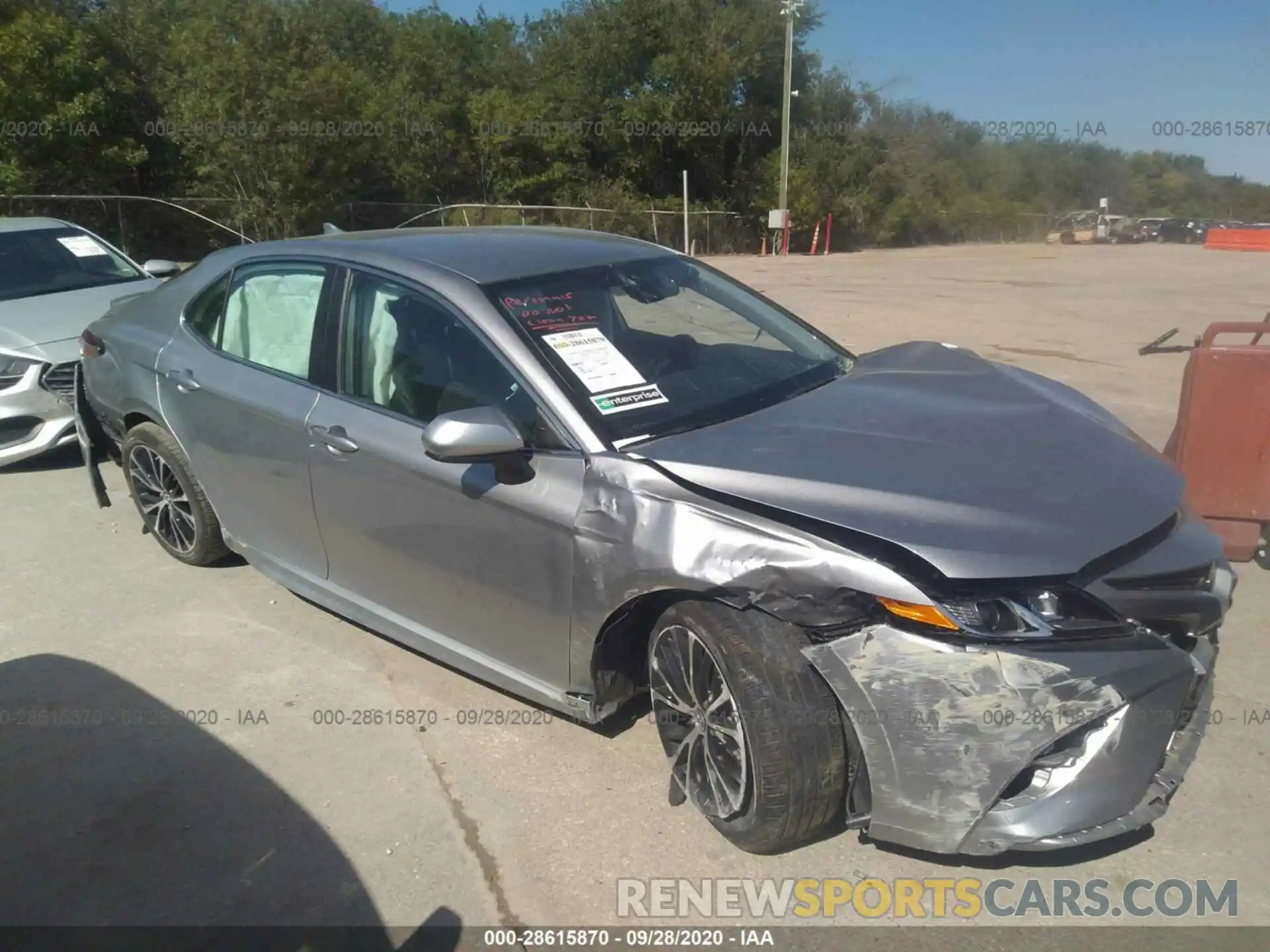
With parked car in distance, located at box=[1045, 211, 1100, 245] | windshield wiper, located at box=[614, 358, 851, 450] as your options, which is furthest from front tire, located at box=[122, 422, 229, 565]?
parked car in distance, located at box=[1045, 211, 1100, 245]

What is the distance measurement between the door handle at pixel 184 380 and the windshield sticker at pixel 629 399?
215cm

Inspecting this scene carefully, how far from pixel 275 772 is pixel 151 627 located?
1428mm

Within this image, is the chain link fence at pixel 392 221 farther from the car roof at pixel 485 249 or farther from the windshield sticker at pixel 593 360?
the windshield sticker at pixel 593 360

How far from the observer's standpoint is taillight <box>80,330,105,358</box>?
5133mm

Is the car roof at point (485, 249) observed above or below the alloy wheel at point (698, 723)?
above

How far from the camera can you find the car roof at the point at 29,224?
310 inches

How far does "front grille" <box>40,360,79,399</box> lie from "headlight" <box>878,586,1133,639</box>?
19.3ft

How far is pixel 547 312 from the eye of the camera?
345 centimetres

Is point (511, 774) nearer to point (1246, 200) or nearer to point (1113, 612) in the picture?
point (1113, 612)

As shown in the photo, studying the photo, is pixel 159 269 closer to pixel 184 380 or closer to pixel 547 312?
pixel 184 380

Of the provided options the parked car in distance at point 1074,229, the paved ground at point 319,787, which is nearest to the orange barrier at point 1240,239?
the parked car in distance at point 1074,229

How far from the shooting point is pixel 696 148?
37.4m

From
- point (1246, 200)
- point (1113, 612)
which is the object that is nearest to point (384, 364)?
point (1113, 612)

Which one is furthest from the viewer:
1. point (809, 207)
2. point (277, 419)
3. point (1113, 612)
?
point (809, 207)
